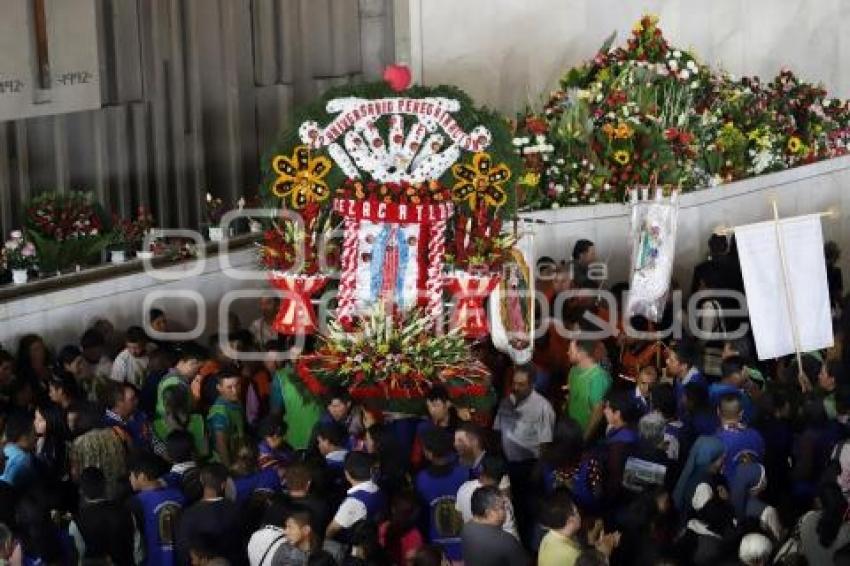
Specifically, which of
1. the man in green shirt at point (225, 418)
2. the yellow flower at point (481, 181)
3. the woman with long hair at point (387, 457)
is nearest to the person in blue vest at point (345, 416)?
the woman with long hair at point (387, 457)

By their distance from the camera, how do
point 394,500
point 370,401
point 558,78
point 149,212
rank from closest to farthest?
point 394,500 → point 370,401 → point 149,212 → point 558,78

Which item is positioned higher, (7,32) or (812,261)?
(7,32)

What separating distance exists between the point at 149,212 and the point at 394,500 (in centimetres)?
758

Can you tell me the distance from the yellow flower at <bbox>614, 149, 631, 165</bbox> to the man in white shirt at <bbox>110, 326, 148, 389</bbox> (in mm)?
4994

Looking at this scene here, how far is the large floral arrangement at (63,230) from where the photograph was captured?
1436 centimetres

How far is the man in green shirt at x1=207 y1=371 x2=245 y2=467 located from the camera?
11.1 metres

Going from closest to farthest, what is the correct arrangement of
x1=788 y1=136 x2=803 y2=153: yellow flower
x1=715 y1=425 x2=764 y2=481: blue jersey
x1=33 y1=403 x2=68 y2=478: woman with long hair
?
x1=715 y1=425 x2=764 y2=481: blue jersey → x1=33 y1=403 x2=68 y2=478: woman with long hair → x1=788 y1=136 x2=803 y2=153: yellow flower

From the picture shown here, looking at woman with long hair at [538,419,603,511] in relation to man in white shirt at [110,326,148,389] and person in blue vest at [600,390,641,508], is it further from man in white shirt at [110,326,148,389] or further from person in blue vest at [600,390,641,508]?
man in white shirt at [110,326,148,389]

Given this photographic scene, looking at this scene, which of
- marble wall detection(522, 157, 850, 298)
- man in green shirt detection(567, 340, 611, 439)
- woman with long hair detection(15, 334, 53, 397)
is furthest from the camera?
marble wall detection(522, 157, 850, 298)

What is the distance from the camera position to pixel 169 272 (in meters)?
14.9

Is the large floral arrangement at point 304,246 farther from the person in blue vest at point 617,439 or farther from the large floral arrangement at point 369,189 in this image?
the person in blue vest at point 617,439

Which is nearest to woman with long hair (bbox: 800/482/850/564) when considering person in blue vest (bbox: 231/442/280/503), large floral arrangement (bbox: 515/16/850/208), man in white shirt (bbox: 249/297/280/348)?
person in blue vest (bbox: 231/442/280/503)

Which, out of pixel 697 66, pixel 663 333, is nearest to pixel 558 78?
pixel 697 66

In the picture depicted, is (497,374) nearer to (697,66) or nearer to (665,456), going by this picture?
(665,456)
